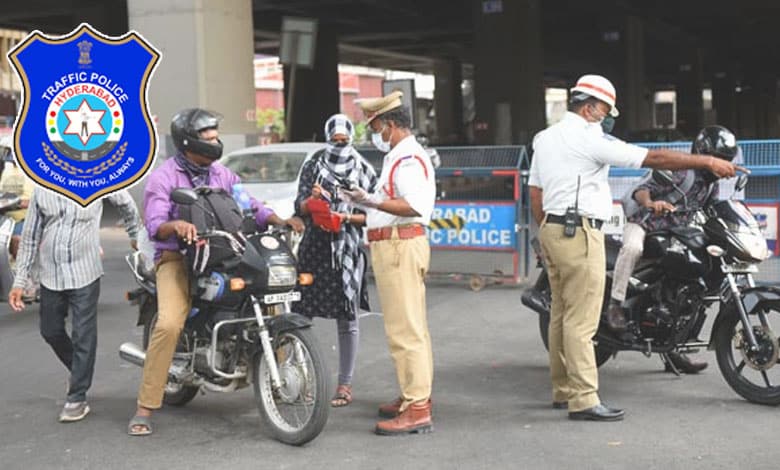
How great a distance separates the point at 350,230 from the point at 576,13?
33768 millimetres

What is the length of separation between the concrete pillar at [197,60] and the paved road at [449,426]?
34.3 ft

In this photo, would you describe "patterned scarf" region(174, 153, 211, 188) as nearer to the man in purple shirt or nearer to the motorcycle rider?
the man in purple shirt

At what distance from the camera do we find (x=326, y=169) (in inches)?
253

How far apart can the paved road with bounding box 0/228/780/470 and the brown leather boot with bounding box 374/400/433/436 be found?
0.20 feet

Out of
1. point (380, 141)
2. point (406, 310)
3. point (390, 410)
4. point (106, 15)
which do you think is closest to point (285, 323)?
point (406, 310)

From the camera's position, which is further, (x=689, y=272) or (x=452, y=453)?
(x=689, y=272)

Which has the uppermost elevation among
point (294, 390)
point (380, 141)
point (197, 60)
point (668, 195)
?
point (197, 60)

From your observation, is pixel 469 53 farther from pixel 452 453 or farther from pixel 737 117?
pixel 452 453

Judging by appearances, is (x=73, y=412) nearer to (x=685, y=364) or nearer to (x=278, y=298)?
(x=278, y=298)

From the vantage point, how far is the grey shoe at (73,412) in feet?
19.5

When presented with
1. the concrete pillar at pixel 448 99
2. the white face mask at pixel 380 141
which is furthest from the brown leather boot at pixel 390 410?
the concrete pillar at pixel 448 99

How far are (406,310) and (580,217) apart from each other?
112 cm

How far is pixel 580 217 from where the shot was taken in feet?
18.3

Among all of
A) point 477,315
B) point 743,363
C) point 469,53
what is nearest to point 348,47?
point 469,53
